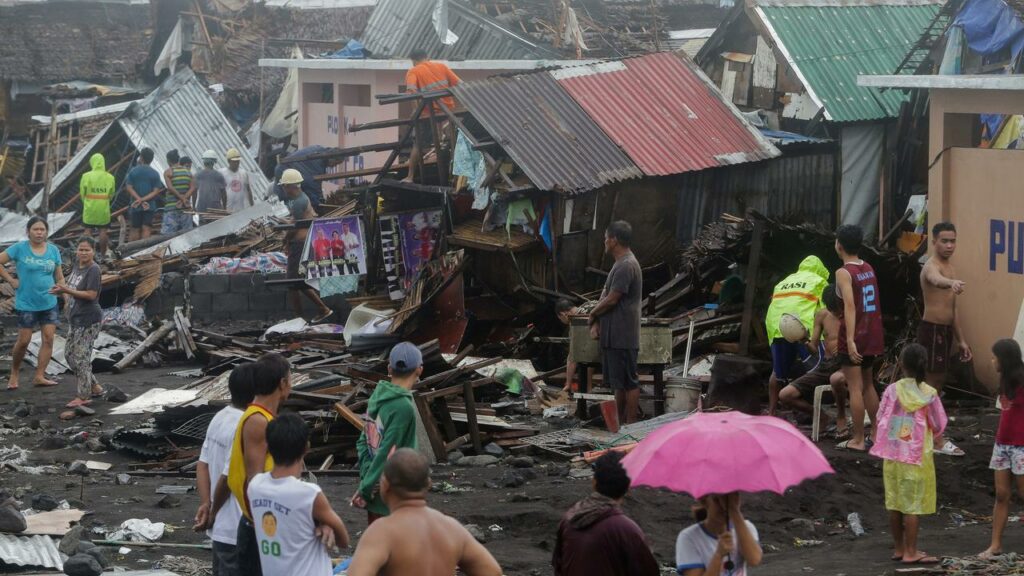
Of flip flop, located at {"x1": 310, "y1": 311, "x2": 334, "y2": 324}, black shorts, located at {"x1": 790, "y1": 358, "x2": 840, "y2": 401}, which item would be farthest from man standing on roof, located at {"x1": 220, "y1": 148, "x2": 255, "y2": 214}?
black shorts, located at {"x1": 790, "y1": 358, "x2": 840, "y2": 401}

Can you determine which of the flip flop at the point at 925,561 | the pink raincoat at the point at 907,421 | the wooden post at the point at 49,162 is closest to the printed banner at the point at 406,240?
the pink raincoat at the point at 907,421

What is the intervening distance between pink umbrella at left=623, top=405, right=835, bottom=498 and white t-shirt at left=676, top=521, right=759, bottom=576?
20 centimetres

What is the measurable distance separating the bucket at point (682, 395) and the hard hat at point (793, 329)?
4.12 ft

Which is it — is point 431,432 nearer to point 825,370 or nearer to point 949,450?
point 825,370

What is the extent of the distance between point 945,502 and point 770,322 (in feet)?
7.83

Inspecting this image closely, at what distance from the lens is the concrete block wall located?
1872cm

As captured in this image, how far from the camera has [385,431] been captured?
685 cm

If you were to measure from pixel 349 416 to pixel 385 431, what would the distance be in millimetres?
4247

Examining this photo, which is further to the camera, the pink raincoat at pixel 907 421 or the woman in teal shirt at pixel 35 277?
the woman in teal shirt at pixel 35 277

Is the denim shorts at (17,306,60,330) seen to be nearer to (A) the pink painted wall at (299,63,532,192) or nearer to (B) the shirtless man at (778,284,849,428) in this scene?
(B) the shirtless man at (778,284,849,428)

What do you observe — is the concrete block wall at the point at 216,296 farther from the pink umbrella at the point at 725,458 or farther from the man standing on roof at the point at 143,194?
the pink umbrella at the point at 725,458

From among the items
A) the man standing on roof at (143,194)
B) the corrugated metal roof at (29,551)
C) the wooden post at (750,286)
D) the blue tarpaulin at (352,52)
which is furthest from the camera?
the blue tarpaulin at (352,52)

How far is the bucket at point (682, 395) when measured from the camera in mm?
12492

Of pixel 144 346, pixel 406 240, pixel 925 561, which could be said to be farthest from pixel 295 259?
pixel 925 561
